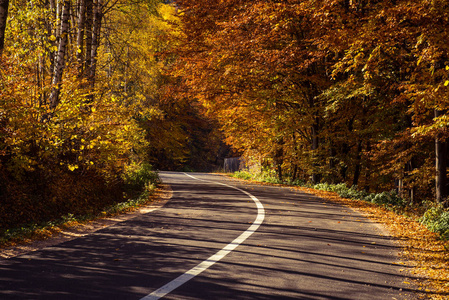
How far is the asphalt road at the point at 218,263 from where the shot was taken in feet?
16.1

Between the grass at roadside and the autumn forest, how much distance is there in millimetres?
2279

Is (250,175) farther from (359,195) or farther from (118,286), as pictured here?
(118,286)

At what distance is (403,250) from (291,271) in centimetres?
293

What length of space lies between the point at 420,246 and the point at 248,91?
536 inches

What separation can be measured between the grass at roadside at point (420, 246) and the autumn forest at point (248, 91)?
2279mm

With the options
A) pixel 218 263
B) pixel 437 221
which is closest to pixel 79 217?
pixel 218 263

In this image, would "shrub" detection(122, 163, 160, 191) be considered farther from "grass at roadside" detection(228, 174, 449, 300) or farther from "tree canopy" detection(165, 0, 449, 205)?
"grass at roadside" detection(228, 174, 449, 300)

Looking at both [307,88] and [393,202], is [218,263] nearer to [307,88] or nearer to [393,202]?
[393,202]

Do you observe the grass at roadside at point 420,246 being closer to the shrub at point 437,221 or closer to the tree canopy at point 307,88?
the shrub at point 437,221

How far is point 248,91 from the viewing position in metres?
20.7

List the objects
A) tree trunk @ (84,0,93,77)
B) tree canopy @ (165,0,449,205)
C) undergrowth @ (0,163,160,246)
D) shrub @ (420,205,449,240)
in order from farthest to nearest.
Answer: tree trunk @ (84,0,93,77), tree canopy @ (165,0,449,205), shrub @ (420,205,449,240), undergrowth @ (0,163,160,246)

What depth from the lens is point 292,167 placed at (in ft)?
92.9

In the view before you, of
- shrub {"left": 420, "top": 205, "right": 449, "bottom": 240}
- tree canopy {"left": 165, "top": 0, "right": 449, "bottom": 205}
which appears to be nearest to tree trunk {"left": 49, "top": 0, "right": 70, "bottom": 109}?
tree canopy {"left": 165, "top": 0, "right": 449, "bottom": 205}

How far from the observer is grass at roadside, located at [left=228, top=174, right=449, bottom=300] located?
560 cm
